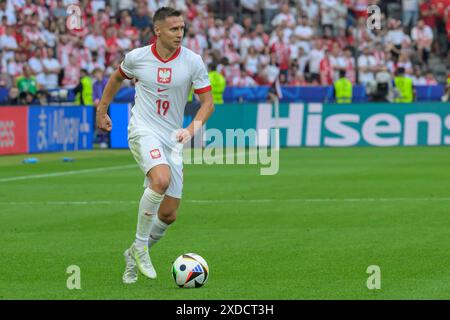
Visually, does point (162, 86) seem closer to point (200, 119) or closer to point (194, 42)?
point (200, 119)

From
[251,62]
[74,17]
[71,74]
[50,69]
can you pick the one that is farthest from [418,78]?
[50,69]

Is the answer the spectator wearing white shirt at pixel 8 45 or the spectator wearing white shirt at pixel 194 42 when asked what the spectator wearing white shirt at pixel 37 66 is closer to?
the spectator wearing white shirt at pixel 8 45

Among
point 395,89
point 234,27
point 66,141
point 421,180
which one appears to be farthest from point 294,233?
point 234,27

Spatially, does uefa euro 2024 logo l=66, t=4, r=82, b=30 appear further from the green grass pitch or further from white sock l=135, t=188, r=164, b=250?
white sock l=135, t=188, r=164, b=250

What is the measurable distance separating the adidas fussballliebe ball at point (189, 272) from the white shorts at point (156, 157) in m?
0.90

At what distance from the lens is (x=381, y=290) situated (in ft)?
31.5

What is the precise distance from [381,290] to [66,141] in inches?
875

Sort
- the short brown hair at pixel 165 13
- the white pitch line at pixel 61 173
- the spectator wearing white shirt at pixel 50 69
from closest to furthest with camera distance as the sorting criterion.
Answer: the short brown hair at pixel 165 13 < the white pitch line at pixel 61 173 < the spectator wearing white shirt at pixel 50 69

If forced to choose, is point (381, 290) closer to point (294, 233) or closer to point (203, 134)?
point (294, 233)

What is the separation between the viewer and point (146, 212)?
34.0ft

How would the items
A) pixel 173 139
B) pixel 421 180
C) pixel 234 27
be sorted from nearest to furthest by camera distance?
1. pixel 173 139
2. pixel 421 180
3. pixel 234 27

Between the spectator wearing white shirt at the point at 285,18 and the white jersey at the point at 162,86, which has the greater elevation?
the spectator wearing white shirt at the point at 285,18

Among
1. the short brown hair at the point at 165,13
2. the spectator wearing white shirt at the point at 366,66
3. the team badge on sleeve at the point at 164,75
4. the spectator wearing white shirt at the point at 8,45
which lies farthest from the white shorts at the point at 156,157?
the spectator wearing white shirt at the point at 366,66

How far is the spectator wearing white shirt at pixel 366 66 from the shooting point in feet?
121
